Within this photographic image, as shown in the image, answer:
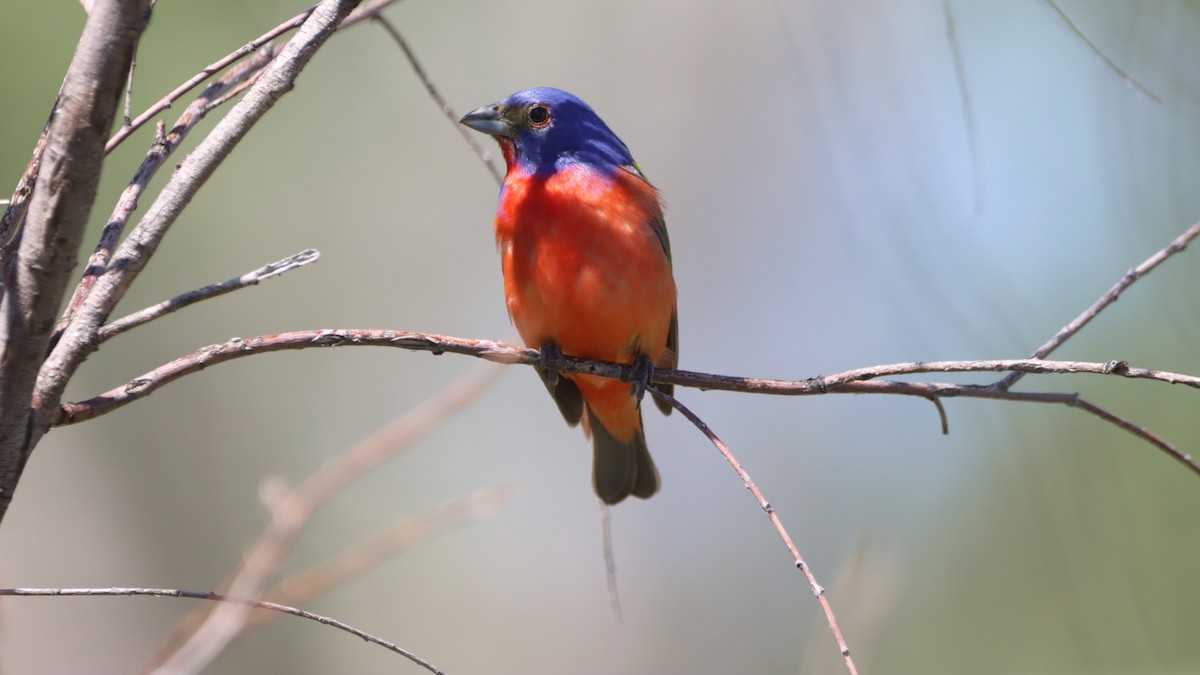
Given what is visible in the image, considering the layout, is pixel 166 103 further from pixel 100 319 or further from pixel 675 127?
pixel 675 127

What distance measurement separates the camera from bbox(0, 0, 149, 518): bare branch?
4.53 feet

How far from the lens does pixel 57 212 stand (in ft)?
4.79

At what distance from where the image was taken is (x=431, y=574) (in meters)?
10.1

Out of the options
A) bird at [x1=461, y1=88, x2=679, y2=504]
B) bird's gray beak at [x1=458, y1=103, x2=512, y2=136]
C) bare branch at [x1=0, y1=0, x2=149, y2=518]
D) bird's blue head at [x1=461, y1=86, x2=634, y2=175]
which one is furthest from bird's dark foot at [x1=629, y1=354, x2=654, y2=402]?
bare branch at [x1=0, y1=0, x2=149, y2=518]

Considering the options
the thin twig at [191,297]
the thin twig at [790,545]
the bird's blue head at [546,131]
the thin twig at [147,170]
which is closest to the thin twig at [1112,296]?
the thin twig at [790,545]

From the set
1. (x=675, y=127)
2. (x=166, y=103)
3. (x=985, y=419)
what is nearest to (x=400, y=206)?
(x=675, y=127)

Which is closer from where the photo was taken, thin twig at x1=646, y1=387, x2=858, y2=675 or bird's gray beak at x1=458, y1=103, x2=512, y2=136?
thin twig at x1=646, y1=387, x2=858, y2=675

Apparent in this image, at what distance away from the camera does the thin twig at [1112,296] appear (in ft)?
7.18

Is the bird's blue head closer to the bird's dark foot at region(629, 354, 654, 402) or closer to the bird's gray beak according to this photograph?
the bird's gray beak

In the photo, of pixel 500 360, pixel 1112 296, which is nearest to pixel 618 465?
pixel 500 360

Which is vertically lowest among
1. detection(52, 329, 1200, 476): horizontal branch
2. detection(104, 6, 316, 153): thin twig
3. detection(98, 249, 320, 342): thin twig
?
detection(52, 329, 1200, 476): horizontal branch

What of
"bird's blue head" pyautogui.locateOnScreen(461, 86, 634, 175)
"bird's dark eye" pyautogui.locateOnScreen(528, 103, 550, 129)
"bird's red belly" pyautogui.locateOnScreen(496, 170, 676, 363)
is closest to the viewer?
"bird's red belly" pyautogui.locateOnScreen(496, 170, 676, 363)

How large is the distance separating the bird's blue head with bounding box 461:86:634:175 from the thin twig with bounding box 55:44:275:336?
2022 millimetres

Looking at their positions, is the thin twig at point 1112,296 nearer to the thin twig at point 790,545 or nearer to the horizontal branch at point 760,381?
the horizontal branch at point 760,381
